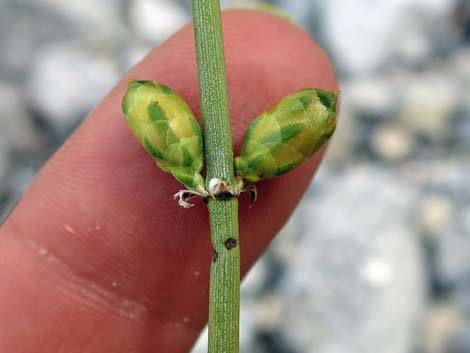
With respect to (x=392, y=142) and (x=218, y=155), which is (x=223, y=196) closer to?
(x=218, y=155)

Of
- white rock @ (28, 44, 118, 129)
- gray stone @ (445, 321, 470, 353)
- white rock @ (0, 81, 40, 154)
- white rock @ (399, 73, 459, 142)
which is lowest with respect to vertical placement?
gray stone @ (445, 321, 470, 353)

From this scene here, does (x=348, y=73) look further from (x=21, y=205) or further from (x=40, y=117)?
(x=21, y=205)

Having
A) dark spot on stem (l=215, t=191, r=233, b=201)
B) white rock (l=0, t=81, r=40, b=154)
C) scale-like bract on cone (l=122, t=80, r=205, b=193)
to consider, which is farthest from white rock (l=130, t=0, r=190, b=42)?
dark spot on stem (l=215, t=191, r=233, b=201)

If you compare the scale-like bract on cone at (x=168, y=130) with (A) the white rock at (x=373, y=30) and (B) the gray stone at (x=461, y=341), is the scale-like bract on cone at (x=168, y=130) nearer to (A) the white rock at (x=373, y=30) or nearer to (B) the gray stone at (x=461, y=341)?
(B) the gray stone at (x=461, y=341)

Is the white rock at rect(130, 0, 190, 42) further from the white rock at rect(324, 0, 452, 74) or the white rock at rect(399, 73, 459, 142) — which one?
the white rock at rect(399, 73, 459, 142)

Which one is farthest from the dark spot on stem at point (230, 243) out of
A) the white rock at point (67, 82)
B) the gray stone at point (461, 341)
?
the white rock at point (67, 82)

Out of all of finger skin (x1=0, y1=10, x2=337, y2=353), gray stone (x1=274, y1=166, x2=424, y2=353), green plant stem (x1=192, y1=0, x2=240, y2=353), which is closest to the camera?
green plant stem (x1=192, y1=0, x2=240, y2=353)

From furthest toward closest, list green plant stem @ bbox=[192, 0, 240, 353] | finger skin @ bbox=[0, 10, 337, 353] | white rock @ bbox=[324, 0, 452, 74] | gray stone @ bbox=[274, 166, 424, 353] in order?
white rock @ bbox=[324, 0, 452, 74] → gray stone @ bbox=[274, 166, 424, 353] → finger skin @ bbox=[0, 10, 337, 353] → green plant stem @ bbox=[192, 0, 240, 353]

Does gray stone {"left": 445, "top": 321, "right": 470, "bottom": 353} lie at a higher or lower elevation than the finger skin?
higher
